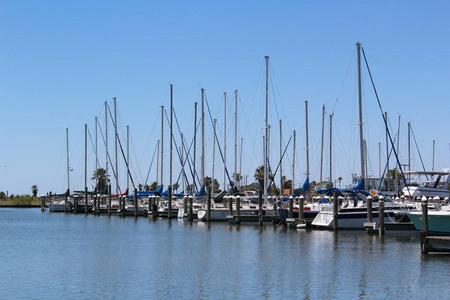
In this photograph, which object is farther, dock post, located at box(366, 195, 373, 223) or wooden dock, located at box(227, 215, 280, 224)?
wooden dock, located at box(227, 215, 280, 224)

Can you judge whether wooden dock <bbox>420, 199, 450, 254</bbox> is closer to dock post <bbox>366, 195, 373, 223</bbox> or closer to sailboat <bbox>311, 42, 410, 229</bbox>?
dock post <bbox>366, 195, 373, 223</bbox>

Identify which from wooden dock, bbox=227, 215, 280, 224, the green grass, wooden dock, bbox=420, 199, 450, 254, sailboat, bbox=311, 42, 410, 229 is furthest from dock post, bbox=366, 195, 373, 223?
the green grass

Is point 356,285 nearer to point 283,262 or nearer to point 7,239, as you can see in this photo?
point 283,262

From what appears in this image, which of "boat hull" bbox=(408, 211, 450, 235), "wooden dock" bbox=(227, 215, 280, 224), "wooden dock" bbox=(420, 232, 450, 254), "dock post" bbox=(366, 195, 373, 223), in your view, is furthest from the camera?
"wooden dock" bbox=(227, 215, 280, 224)

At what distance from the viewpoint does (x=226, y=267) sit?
111 feet

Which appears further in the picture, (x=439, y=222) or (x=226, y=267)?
(x=439, y=222)

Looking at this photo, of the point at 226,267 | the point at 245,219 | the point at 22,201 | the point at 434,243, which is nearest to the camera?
the point at 226,267

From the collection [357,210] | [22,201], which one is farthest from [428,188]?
[22,201]

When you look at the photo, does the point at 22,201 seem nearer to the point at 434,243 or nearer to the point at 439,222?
the point at 439,222

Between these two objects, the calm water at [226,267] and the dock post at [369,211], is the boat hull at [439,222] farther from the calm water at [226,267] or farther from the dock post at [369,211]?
the dock post at [369,211]

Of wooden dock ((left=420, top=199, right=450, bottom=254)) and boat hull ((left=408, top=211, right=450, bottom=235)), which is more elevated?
boat hull ((left=408, top=211, right=450, bottom=235))

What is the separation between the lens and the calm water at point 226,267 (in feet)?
87.9

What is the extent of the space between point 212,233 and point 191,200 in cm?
1860

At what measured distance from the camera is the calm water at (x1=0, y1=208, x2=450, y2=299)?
26.8 meters
